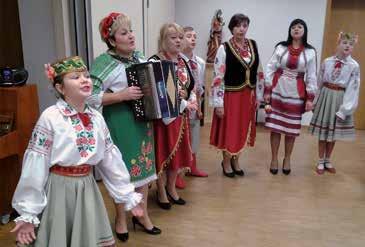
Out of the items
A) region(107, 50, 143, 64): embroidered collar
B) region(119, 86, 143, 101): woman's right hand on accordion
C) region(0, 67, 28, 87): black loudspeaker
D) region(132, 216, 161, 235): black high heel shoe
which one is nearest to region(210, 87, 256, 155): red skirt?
region(132, 216, 161, 235): black high heel shoe

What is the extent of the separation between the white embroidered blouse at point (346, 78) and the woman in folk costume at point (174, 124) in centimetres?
134

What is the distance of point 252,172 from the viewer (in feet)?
11.1

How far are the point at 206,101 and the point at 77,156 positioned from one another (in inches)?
140

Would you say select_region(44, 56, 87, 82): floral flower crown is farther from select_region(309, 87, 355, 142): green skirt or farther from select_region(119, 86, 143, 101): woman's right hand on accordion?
select_region(309, 87, 355, 142): green skirt

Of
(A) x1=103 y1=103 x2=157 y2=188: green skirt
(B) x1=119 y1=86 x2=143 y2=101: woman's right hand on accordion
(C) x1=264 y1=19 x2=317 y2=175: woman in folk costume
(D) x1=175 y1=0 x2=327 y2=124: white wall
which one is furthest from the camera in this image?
(D) x1=175 y1=0 x2=327 y2=124: white wall

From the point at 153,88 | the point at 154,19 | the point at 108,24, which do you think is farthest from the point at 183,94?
the point at 154,19

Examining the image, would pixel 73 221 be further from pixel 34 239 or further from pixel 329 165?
pixel 329 165

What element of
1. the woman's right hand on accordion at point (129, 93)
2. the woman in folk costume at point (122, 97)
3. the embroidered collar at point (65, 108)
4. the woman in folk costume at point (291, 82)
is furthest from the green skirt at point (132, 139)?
the woman in folk costume at point (291, 82)

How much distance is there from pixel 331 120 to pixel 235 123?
2.76ft

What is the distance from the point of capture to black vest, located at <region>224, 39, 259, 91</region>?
2.89m

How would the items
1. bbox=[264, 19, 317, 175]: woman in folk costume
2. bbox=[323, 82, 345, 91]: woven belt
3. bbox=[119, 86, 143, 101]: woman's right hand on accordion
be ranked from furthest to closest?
bbox=[323, 82, 345, 91]: woven belt, bbox=[264, 19, 317, 175]: woman in folk costume, bbox=[119, 86, 143, 101]: woman's right hand on accordion

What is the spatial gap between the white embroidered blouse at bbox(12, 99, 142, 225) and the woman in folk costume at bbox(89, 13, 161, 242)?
35 centimetres

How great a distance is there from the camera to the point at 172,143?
237cm

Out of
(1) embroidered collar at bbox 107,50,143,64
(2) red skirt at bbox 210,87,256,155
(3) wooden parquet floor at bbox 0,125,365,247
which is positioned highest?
(1) embroidered collar at bbox 107,50,143,64
